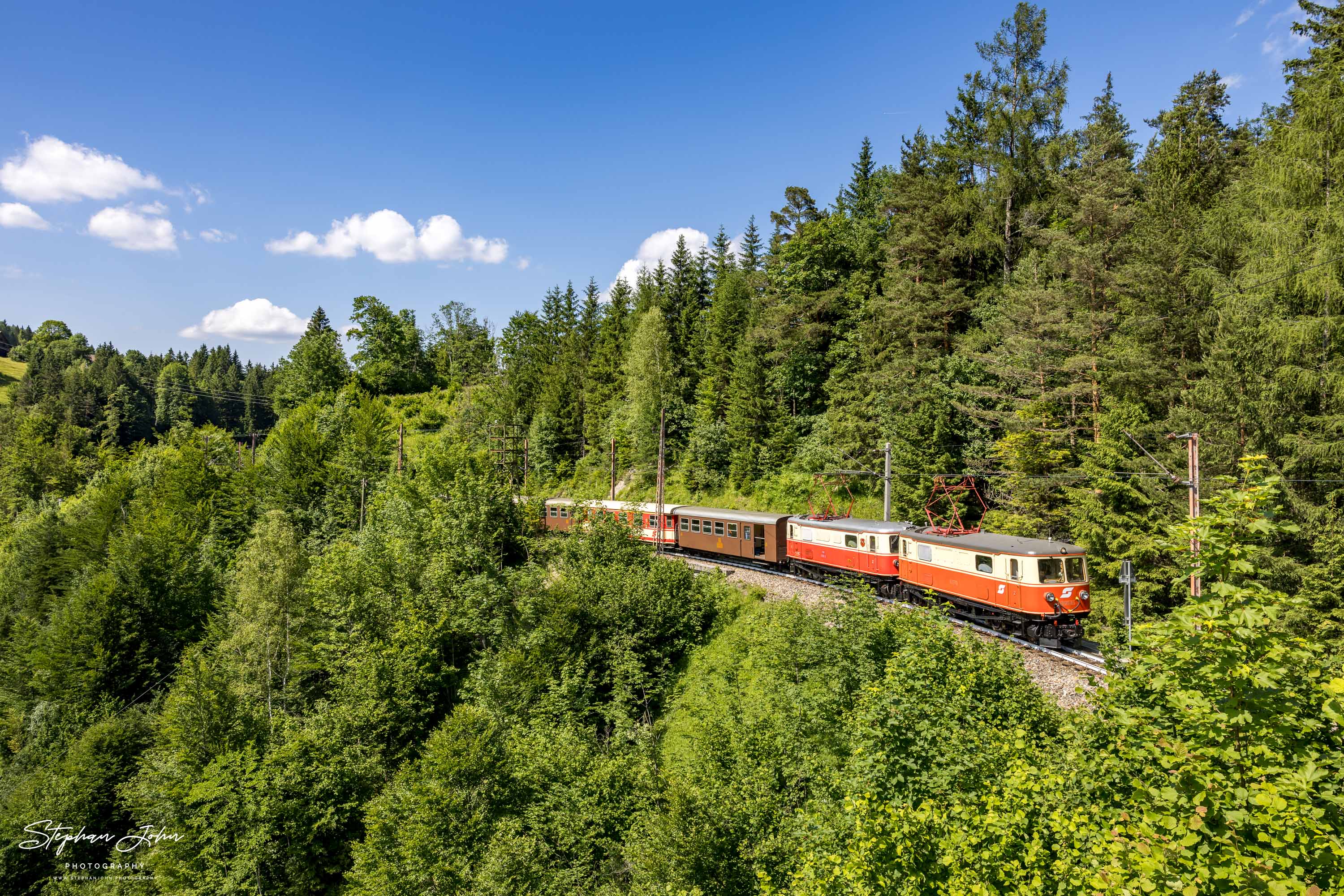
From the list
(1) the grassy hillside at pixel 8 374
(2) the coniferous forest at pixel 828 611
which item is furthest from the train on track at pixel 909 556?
(1) the grassy hillside at pixel 8 374

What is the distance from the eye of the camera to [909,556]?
77.8ft

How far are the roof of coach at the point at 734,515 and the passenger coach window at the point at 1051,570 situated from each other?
41.0 feet

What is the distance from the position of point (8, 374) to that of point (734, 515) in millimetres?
139125

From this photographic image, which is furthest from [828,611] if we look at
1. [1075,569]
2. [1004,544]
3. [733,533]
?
[733,533]

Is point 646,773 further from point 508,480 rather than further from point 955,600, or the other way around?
point 508,480

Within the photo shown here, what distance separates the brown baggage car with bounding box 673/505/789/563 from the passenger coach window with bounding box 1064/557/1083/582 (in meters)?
12.8

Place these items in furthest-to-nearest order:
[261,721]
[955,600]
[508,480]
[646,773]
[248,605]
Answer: [508,480] < [248,605] < [261,721] < [955,600] < [646,773]

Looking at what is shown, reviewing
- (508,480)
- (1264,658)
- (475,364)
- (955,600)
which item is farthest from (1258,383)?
(475,364)

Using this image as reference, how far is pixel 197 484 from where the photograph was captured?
48.6 meters

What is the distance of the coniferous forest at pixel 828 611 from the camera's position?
7.32 meters

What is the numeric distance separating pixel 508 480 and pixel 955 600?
2436 cm

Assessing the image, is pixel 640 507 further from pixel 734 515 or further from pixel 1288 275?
pixel 1288 275

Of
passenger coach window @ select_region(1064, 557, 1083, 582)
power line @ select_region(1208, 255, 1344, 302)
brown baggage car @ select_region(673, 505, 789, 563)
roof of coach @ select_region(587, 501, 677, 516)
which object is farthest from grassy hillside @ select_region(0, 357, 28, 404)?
power line @ select_region(1208, 255, 1344, 302)

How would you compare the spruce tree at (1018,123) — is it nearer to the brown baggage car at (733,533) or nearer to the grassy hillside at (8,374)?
the brown baggage car at (733,533)
